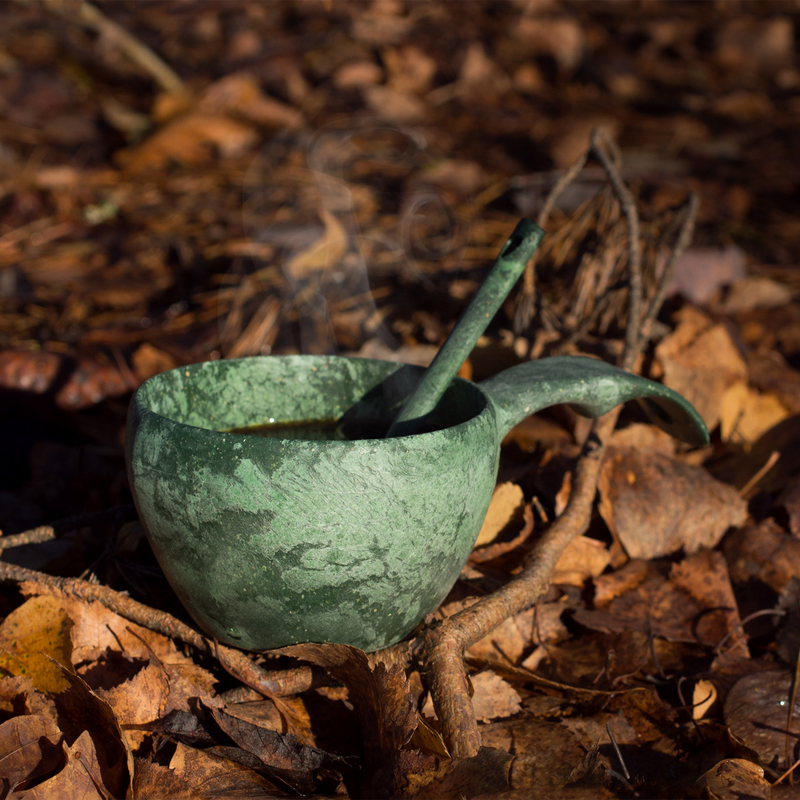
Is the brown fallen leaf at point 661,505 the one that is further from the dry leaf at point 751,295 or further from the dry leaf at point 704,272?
the dry leaf at point 751,295

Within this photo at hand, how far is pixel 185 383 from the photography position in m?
1.43

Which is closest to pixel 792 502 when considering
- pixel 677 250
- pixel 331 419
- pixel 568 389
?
pixel 677 250

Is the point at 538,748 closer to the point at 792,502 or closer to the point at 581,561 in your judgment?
the point at 581,561

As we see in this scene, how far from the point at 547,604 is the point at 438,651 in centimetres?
50

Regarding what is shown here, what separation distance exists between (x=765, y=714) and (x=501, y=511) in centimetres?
68

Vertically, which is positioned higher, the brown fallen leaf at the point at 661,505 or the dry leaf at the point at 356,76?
the dry leaf at the point at 356,76

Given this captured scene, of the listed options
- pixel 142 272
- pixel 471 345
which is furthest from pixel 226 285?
pixel 471 345

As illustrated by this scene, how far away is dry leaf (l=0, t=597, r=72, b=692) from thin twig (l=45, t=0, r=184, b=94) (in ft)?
14.6

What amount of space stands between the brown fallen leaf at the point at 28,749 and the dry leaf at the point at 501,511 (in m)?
0.96

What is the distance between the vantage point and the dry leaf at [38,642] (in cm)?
121

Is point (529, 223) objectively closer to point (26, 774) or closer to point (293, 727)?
point (293, 727)

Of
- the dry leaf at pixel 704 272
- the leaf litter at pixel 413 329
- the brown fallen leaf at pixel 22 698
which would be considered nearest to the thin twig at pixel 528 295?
the leaf litter at pixel 413 329

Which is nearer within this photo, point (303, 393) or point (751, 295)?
point (303, 393)

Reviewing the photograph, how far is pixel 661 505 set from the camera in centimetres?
177
